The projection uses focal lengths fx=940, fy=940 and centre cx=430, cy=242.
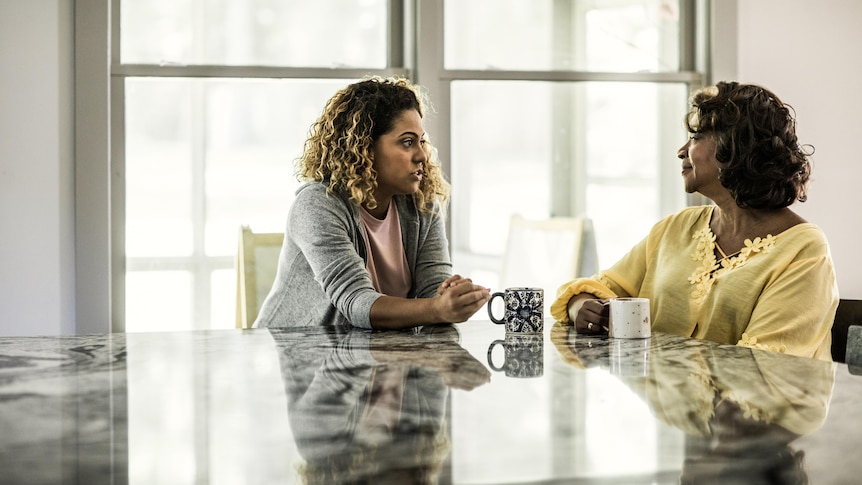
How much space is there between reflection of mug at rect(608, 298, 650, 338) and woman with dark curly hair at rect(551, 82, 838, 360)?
96 millimetres

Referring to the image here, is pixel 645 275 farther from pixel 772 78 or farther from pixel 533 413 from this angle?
pixel 772 78

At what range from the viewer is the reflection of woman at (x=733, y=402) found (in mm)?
841

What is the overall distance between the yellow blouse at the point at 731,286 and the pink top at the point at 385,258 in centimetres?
43

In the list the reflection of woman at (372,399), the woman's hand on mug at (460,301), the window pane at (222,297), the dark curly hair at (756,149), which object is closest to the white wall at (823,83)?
the dark curly hair at (756,149)

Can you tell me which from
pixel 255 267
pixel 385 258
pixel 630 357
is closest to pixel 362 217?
pixel 385 258

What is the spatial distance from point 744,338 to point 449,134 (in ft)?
6.22

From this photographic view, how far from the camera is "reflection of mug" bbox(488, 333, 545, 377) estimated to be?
4.58 ft

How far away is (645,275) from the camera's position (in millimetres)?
2322

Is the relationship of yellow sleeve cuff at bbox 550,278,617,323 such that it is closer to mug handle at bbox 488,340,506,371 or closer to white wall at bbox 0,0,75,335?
mug handle at bbox 488,340,506,371

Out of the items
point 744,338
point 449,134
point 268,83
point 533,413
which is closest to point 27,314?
point 268,83

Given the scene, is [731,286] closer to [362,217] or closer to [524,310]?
[524,310]

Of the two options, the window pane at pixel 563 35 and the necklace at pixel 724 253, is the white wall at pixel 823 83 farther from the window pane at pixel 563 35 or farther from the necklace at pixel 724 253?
the necklace at pixel 724 253

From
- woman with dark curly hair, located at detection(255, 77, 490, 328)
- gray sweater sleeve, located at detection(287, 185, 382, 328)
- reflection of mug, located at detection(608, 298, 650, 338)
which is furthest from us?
woman with dark curly hair, located at detection(255, 77, 490, 328)

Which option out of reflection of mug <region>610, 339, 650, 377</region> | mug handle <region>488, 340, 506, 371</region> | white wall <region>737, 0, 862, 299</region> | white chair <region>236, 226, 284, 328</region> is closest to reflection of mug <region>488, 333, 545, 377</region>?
mug handle <region>488, 340, 506, 371</region>
